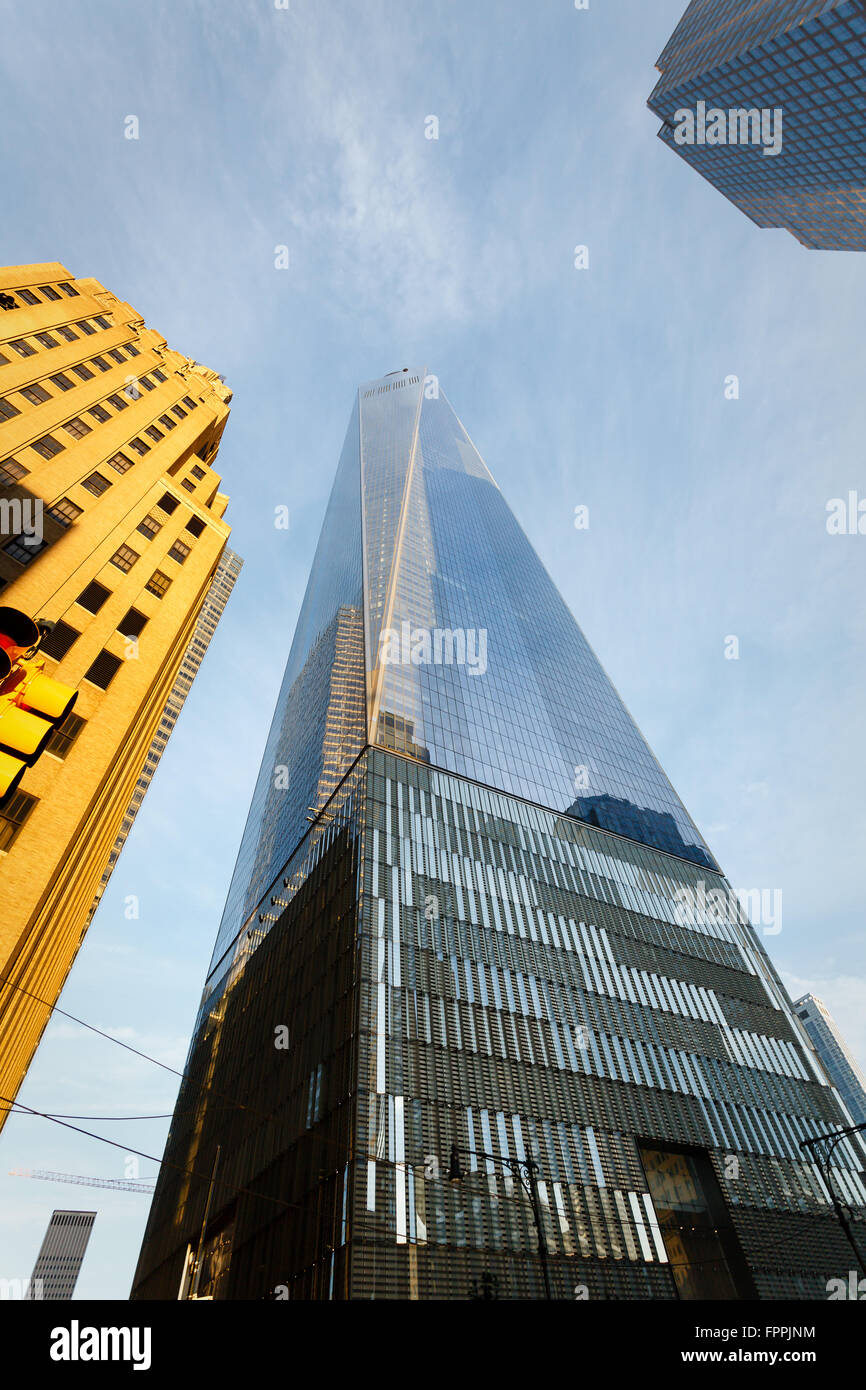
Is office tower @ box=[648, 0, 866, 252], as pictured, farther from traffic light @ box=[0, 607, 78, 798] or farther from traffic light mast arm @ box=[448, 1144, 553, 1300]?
traffic light mast arm @ box=[448, 1144, 553, 1300]

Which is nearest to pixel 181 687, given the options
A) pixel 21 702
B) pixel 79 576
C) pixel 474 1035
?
pixel 474 1035

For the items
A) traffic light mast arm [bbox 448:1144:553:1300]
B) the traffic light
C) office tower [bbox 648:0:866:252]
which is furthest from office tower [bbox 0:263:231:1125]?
office tower [bbox 648:0:866:252]

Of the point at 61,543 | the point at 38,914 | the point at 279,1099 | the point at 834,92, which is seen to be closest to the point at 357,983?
the point at 279,1099

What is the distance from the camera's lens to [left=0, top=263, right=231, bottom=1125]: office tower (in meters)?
21.4

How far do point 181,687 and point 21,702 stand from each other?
368 feet

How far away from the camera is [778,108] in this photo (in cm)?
7675

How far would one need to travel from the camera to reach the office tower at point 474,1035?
33.9m

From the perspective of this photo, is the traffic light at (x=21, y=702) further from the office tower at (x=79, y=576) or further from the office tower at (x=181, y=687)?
the office tower at (x=181, y=687)

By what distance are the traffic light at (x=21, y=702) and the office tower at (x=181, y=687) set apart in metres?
71.4

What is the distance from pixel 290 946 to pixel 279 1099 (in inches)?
443

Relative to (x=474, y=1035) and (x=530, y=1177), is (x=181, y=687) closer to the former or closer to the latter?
(x=474, y=1035)

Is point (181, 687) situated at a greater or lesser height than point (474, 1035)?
greater

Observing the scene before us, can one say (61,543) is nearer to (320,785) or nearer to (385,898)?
(385,898)

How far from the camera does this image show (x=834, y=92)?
6981cm
